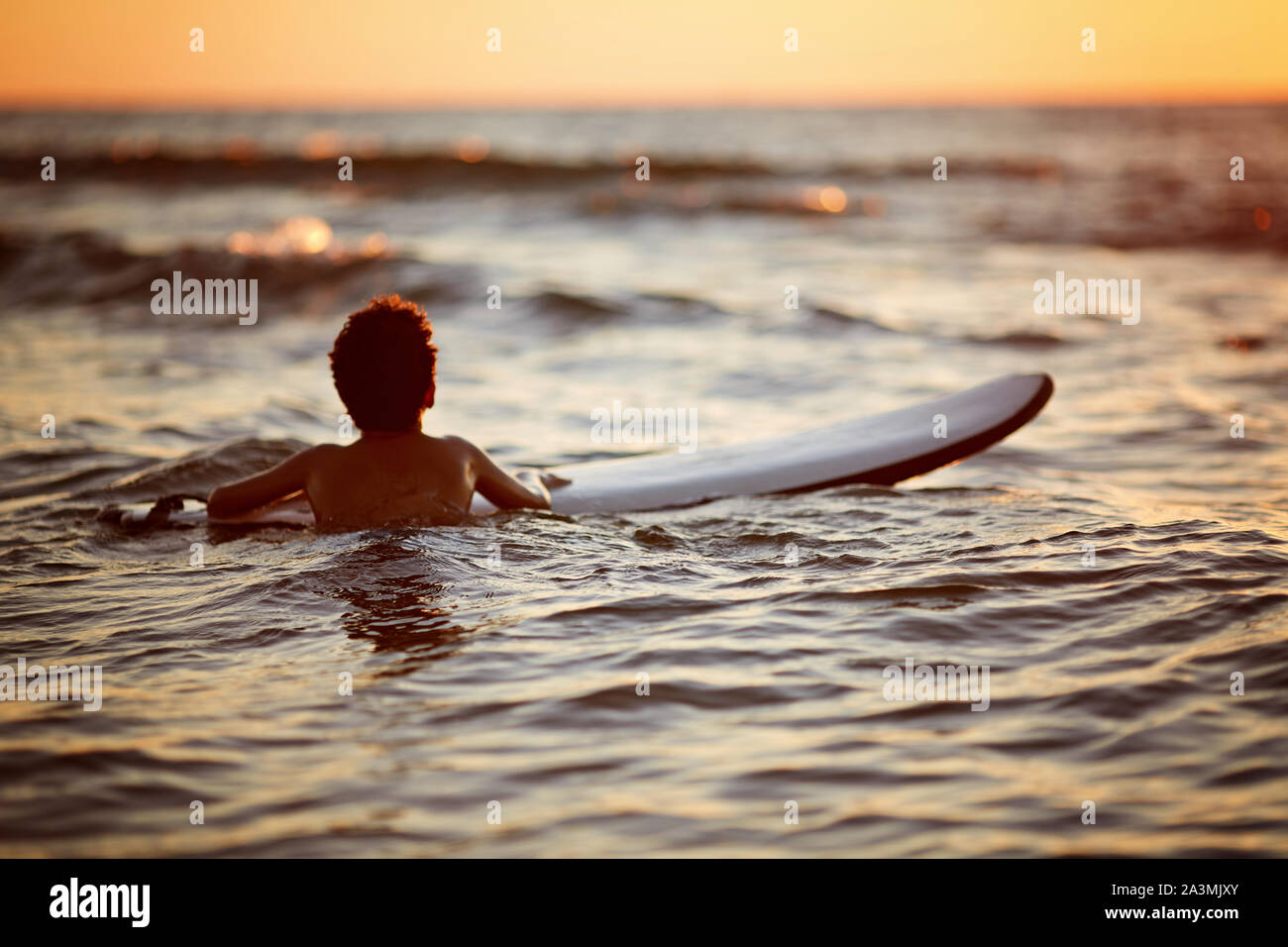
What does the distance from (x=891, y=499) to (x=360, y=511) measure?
2.28 metres

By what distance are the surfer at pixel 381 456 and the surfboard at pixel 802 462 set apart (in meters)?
0.41

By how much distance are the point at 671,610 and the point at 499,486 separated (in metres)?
1.02

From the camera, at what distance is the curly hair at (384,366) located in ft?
13.9

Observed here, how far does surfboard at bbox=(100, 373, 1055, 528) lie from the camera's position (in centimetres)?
518

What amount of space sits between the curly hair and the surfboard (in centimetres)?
68

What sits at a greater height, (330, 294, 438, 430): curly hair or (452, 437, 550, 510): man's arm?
(330, 294, 438, 430): curly hair

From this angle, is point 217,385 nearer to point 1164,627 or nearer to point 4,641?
point 4,641

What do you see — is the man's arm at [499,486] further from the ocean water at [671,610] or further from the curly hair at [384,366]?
the curly hair at [384,366]

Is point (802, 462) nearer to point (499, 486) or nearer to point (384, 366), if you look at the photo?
point (499, 486)

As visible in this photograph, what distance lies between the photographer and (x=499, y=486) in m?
4.66
